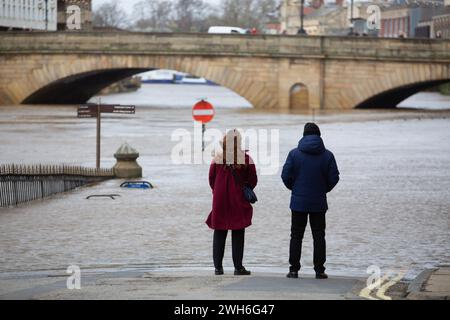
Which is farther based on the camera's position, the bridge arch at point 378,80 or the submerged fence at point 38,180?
the bridge arch at point 378,80

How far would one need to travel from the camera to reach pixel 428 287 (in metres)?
11.9

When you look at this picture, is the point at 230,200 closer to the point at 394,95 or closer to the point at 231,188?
the point at 231,188

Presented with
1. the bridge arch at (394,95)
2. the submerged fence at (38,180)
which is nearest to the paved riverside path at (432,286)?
the submerged fence at (38,180)

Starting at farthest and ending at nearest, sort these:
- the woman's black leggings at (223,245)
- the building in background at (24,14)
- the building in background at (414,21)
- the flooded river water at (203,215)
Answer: the building in background at (414,21), the building in background at (24,14), the flooded river water at (203,215), the woman's black leggings at (223,245)

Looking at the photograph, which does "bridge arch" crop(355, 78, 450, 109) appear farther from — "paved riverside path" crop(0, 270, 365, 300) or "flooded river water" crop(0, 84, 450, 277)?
"paved riverside path" crop(0, 270, 365, 300)

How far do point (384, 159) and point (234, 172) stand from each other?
21.5 meters

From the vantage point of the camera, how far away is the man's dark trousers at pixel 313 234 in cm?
1333

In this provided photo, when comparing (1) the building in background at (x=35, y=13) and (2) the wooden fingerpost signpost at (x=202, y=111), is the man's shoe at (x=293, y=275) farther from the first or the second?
(1) the building in background at (x=35, y=13)

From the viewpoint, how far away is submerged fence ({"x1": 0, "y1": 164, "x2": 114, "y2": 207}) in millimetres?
23266

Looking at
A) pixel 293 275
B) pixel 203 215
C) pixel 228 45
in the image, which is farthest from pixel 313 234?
pixel 228 45

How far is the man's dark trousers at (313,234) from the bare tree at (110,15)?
530 feet

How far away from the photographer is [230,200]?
13.4 m

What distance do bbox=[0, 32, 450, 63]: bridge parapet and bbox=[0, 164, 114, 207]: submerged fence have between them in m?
36.9

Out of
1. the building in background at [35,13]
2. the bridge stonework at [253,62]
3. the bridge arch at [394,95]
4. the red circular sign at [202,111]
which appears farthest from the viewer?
the building in background at [35,13]
